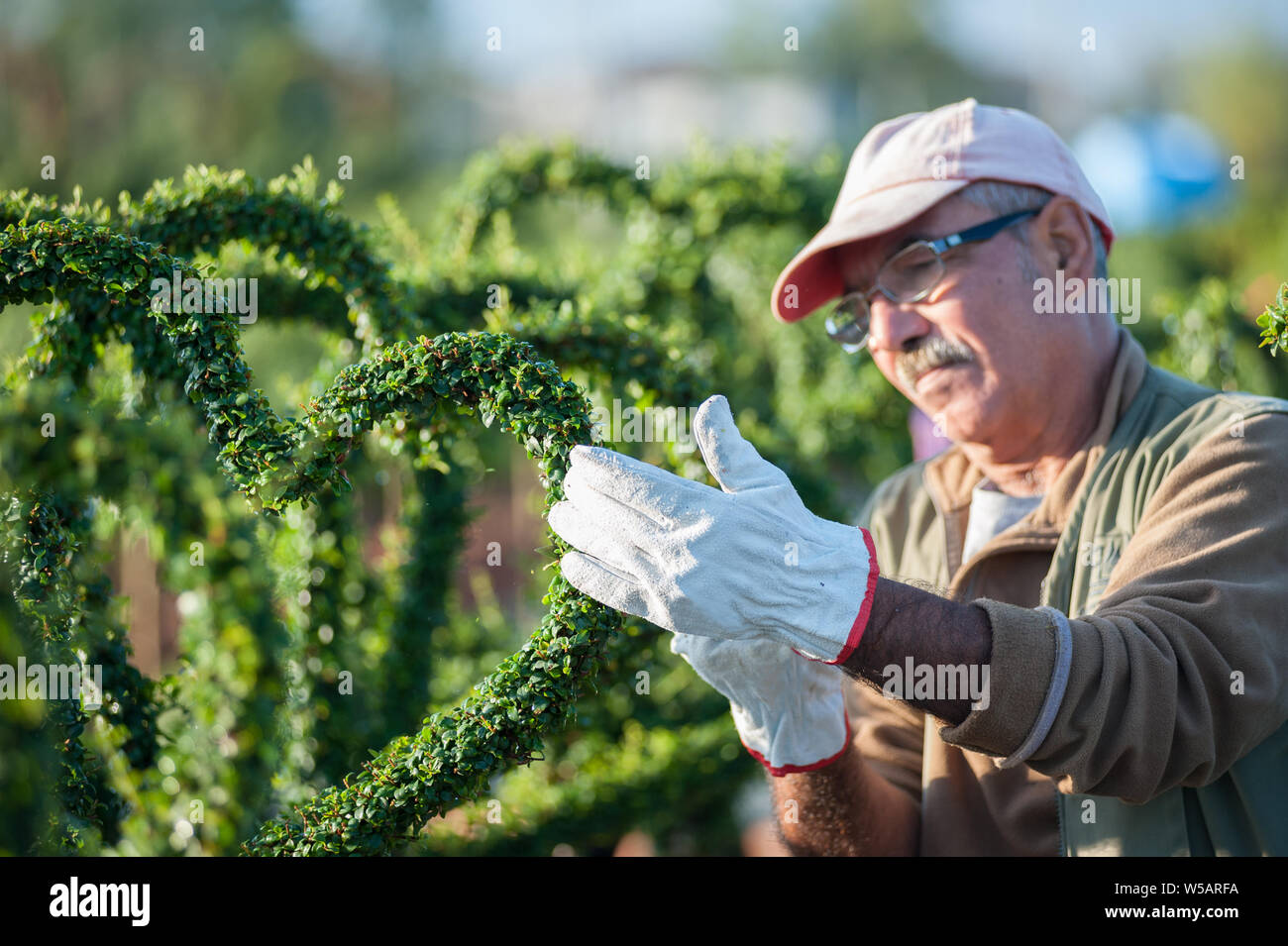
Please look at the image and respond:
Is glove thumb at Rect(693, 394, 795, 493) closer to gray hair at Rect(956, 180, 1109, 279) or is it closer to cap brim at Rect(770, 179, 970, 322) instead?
cap brim at Rect(770, 179, 970, 322)

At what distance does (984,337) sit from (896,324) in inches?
8.0

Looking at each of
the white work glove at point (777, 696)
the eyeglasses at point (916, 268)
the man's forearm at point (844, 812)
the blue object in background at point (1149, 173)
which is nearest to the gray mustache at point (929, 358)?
the eyeglasses at point (916, 268)

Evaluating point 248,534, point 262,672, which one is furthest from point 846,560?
point 262,672

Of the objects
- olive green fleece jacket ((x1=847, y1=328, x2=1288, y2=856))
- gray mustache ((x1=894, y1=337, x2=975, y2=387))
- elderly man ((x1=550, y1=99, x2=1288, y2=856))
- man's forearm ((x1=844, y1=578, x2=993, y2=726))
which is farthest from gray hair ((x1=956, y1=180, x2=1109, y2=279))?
man's forearm ((x1=844, y1=578, x2=993, y2=726))

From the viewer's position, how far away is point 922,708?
185cm

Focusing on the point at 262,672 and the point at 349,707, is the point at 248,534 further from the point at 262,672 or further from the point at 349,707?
the point at 349,707

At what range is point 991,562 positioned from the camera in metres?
2.51

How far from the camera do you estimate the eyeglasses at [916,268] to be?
2475mm

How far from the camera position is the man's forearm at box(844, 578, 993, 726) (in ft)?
6.05

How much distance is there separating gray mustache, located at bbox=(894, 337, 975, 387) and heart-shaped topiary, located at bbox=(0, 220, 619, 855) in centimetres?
92

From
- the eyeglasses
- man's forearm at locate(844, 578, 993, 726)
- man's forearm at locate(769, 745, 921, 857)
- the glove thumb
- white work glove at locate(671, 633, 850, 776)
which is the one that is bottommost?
man's forearm at locate(769, 745, 921, 857)

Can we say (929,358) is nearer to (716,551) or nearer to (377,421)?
(716,551)

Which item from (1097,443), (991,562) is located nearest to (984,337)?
(1097,443)
